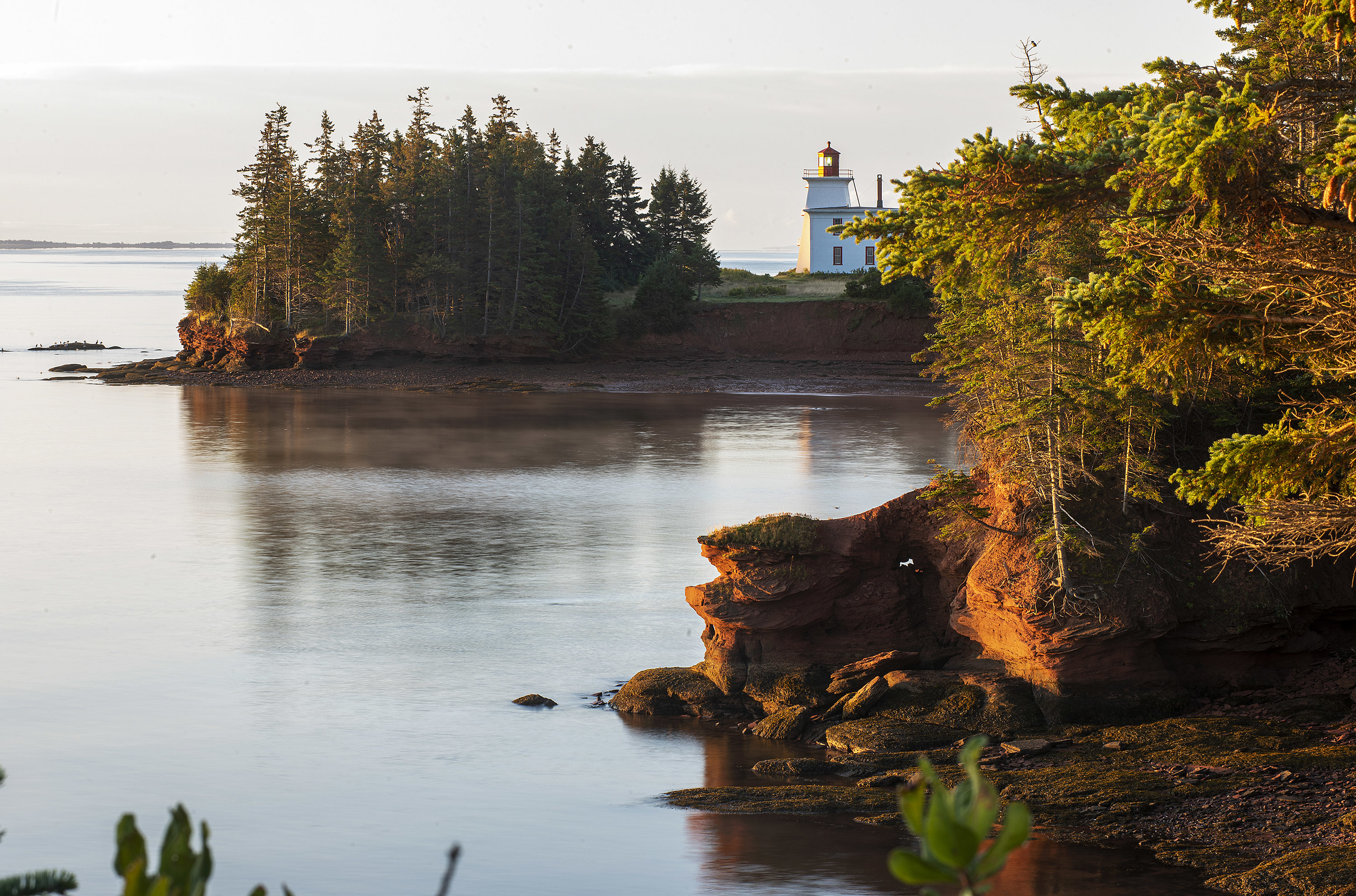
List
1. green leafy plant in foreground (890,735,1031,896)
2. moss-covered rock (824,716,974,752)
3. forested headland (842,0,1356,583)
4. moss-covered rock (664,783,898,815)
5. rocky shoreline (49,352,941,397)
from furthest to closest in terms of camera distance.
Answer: rocky shoreline (49,352,941,397) < moss-covered rock (824,716,974,752) < moss-covered rock (664,783,898,815) < forested headland (842,0,1356,583) < green leafy plant in foreground (890,735,1031,896)

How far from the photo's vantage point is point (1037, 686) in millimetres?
17578

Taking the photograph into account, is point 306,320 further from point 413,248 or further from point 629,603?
point 629,603

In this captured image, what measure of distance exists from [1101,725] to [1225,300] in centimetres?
790

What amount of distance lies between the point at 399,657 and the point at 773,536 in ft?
25.6

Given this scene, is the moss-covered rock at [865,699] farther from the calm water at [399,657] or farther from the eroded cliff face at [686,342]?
the eroded cliff face at [686,342]

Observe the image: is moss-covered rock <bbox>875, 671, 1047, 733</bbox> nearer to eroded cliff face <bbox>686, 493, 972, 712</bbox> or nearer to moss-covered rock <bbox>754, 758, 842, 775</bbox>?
eroded cliff face <bbox>686, 493, 972, 712</bbox>

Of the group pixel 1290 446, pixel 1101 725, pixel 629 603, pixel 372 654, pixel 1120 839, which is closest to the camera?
pixel 1290 446

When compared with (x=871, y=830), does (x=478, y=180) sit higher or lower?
higher

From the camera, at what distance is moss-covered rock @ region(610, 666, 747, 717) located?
63.5 ft

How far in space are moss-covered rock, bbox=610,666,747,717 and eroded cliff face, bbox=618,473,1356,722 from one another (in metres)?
0.03

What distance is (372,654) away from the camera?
76.0 feet

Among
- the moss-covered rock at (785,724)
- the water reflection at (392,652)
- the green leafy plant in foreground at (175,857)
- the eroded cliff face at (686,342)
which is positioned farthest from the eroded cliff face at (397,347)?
the green leafy plant in foreground at (175,857)

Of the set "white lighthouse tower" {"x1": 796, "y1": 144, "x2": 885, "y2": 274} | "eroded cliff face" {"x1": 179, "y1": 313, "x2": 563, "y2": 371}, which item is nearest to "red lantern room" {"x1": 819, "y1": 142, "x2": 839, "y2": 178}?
"white lighthouse tower" {"x1": 796, "y1": 144, "x2": 885, "y2": 274}

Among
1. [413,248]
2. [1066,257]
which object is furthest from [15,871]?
[413,248]
